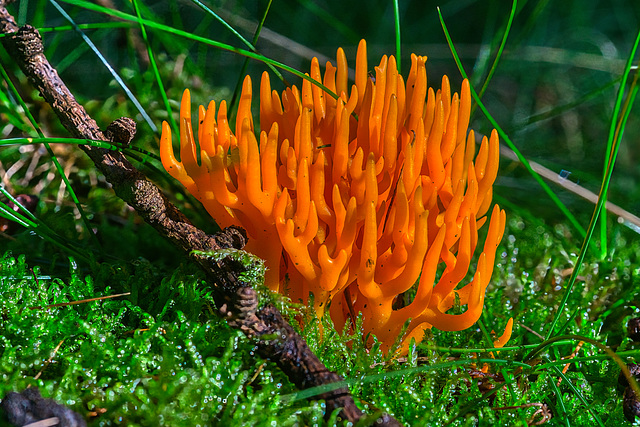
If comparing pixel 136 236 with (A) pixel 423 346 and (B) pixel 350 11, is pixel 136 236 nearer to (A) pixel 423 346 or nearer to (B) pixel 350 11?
(A) pixel 423 346

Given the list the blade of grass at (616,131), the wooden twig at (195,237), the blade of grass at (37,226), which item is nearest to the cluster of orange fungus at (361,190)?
the wooden twig at (195,237)

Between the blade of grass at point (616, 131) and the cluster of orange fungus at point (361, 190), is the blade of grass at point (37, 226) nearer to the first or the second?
the cluster of orange fungus at point (361, 190)

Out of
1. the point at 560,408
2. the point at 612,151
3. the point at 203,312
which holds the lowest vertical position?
the point at 560,408

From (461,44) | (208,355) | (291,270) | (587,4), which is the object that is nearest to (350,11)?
(461,44)

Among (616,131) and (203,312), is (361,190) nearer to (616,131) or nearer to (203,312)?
(203,312)

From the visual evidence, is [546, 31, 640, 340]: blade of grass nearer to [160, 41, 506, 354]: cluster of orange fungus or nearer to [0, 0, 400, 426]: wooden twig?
[160, 41, 506, 354]: cluster of orange fungus

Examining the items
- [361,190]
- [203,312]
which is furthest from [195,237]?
[361,190]
